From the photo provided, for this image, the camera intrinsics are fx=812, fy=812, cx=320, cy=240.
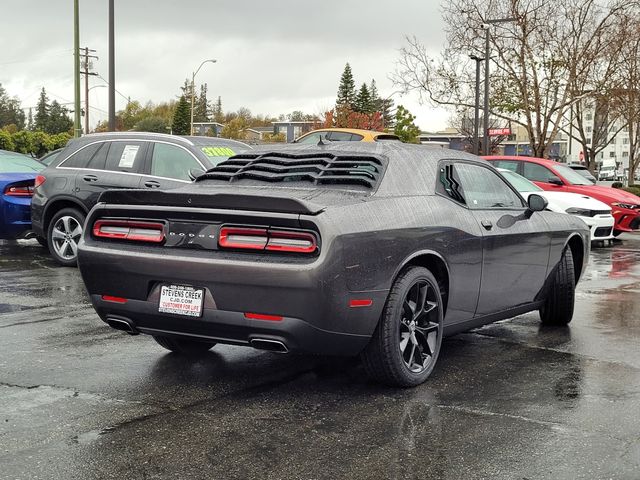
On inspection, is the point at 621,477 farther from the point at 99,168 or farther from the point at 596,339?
the point at 99,168

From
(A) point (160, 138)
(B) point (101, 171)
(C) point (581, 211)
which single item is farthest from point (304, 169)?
(C) point (581, 211)

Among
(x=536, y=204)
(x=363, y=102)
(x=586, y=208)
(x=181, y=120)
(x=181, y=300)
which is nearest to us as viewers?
(x=181, y=300)

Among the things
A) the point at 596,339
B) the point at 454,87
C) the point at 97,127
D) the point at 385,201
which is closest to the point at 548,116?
the point at 454,87

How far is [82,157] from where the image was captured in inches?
428

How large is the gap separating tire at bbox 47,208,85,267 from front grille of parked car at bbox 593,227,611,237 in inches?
359

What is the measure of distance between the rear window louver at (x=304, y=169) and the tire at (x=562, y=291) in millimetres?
2464

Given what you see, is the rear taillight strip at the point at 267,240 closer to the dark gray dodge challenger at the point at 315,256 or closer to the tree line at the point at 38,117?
the dark gray dodge challenger at the point at 315,256

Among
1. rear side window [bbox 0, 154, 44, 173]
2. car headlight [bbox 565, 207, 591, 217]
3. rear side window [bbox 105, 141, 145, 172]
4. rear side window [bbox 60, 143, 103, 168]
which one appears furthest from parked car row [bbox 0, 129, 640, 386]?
car headlight [bbox 565, 207, 591, 217]

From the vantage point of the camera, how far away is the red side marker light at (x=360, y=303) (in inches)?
176

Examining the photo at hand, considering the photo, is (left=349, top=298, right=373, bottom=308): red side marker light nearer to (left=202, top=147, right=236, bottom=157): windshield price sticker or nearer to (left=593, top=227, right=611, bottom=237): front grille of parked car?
(left=202, top=147, right=236, bottom=157): windshield price sticker

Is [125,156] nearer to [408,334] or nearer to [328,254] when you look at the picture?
[408,334]

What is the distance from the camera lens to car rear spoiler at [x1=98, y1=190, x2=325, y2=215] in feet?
14.5

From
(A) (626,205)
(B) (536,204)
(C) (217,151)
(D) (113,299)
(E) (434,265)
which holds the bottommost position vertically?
(D) (113,299)

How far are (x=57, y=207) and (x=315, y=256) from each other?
7353 millimetres
